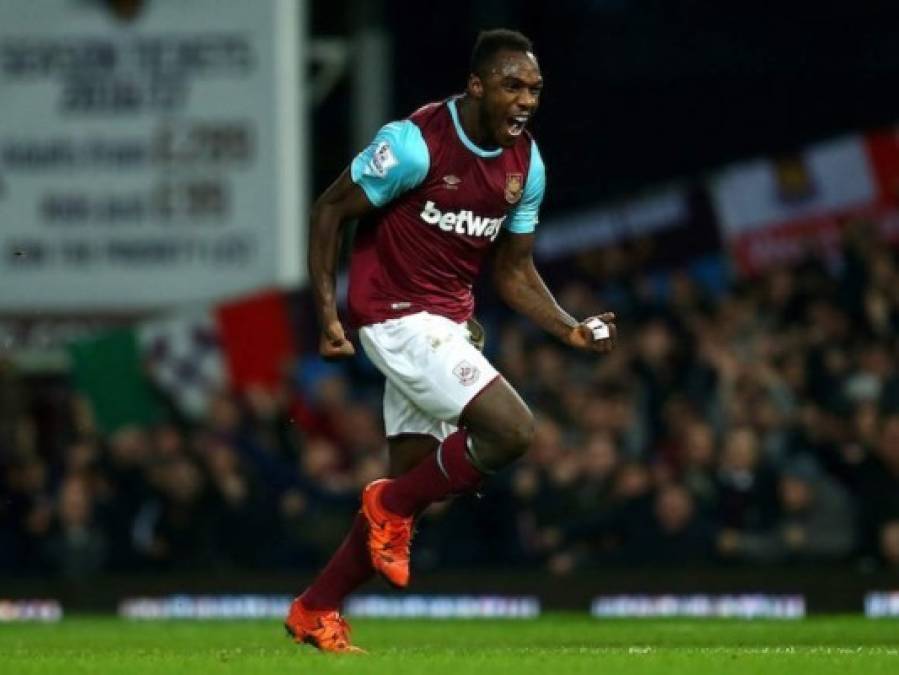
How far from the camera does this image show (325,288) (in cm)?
888

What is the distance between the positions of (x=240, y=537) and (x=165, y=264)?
287 cm

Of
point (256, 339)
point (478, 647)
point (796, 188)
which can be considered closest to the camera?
point (478, 647)

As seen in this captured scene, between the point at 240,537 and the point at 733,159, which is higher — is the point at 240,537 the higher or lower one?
the lower one

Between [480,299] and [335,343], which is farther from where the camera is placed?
[480,299]

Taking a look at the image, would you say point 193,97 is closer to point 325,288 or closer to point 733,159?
point 733,159

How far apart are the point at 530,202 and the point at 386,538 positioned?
1495 millimetres

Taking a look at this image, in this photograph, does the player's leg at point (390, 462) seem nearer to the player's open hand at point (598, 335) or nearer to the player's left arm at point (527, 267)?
the player's left arm at point (527, 267)

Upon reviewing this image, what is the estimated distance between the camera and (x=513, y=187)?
29.9ft

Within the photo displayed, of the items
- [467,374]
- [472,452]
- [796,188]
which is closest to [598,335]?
[467,374]

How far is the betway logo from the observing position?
9.01 metres

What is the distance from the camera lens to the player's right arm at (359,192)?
8.85m

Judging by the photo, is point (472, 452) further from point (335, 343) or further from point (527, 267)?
point (527, 267)

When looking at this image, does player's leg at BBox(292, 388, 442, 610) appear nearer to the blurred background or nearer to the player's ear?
the player's ear

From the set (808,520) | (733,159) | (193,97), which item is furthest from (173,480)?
(733,159)
